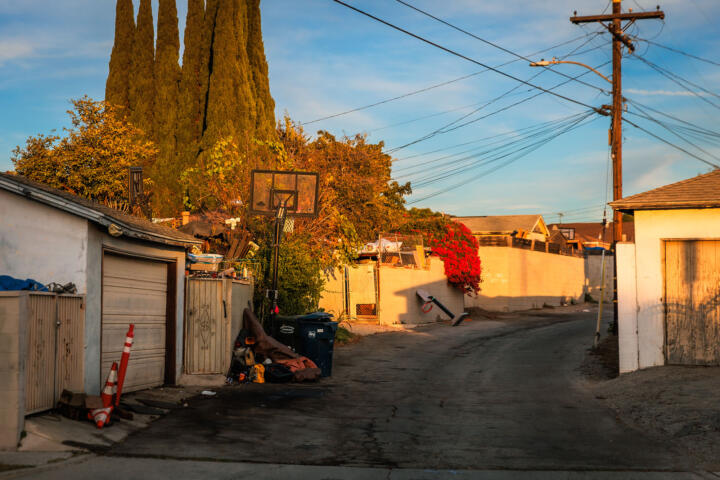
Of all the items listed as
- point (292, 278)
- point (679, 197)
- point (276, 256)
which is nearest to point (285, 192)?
point (276, 256)

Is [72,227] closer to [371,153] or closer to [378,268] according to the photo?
[378,268]

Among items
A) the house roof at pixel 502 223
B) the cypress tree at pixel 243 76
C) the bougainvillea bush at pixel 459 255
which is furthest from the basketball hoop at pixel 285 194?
the house roof at pixel 502 223

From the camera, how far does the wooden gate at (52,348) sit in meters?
8.49

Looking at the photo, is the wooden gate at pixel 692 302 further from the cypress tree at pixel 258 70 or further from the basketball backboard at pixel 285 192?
the cypress tree at pixel 258 70

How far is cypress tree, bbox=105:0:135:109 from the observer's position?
146 feet

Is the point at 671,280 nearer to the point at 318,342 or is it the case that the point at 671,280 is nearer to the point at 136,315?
the point at 318,342

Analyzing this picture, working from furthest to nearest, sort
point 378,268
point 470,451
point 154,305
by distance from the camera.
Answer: point 378,268 < point 154,305 < point 470,451

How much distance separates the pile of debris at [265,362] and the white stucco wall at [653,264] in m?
6.65

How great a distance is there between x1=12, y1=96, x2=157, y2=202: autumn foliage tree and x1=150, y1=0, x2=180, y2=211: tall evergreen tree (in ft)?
28.1

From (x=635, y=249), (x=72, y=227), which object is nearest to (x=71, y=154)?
(x=72, y=227)

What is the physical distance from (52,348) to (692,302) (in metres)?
11.9

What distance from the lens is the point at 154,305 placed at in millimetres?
13039

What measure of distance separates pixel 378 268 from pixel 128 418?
18337mm

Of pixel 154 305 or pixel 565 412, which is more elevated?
pixel 154 305
